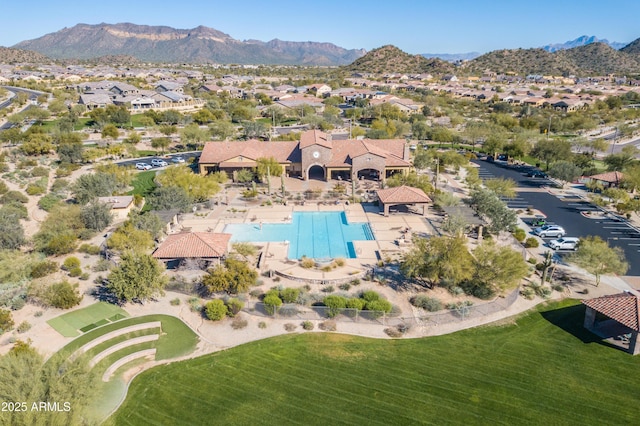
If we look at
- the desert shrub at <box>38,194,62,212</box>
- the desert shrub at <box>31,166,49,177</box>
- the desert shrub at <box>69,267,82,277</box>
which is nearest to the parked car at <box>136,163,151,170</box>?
the desert shrub at <box>31,166,49,177</box>

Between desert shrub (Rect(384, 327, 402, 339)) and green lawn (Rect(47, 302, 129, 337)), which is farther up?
green lawn (Rect(47, 302, 129, 337))

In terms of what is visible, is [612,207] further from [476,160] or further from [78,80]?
[78,80]

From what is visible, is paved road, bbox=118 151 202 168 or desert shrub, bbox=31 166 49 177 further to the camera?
paved road, bbox=118 151 202 168

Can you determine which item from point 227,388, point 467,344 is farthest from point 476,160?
point 227,388

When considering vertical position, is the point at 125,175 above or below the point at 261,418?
above

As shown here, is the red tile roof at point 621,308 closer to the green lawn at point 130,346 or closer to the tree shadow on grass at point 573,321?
Result: the tree shadow on grass at point 573,321

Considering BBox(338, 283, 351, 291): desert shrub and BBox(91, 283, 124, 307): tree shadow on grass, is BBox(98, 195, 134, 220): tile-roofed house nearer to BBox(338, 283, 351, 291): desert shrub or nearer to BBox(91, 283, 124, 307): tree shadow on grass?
BBox(91, 283, 124, 307): tree shadow on grass

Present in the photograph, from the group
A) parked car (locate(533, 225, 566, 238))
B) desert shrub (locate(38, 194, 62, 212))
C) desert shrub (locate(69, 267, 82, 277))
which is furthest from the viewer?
desert shrub (locate(38, 194, 62, 212))
